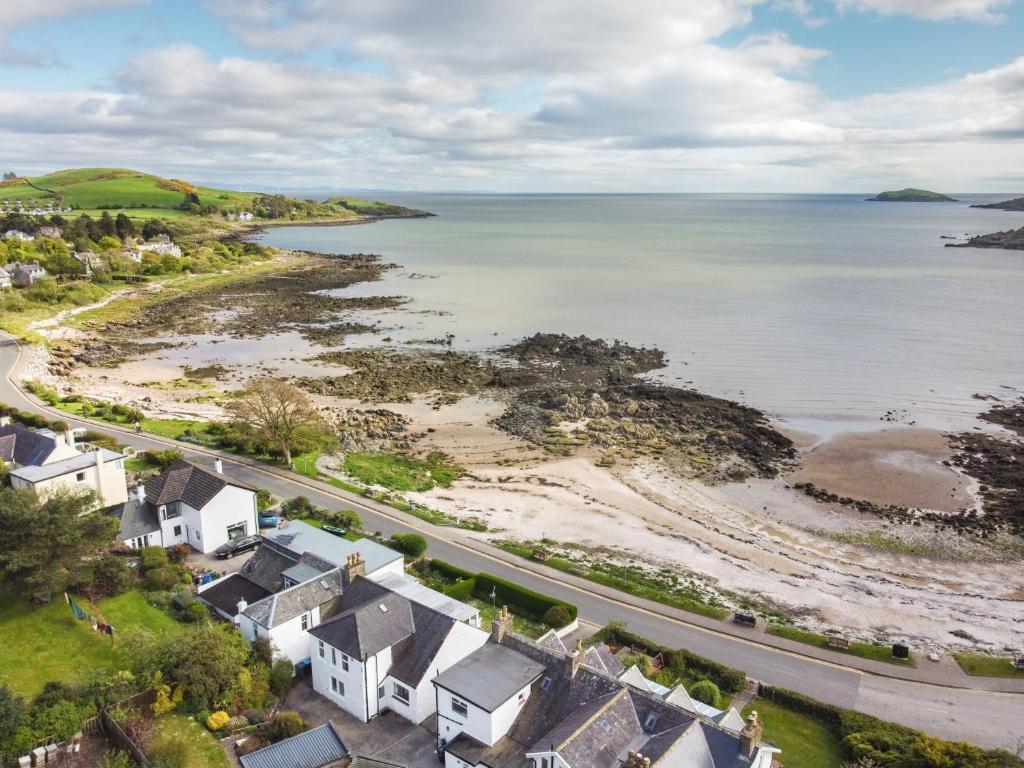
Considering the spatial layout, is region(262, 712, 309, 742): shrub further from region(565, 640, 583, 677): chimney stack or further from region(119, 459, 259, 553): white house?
region(119, 459, 259, 553): white house

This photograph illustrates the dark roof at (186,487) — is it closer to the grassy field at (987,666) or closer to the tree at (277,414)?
the tree at (277,414)

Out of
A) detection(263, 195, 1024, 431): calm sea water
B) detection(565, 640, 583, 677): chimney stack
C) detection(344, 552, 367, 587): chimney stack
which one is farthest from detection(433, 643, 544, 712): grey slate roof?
detection(263, 195, 1024, 431): calm sea water

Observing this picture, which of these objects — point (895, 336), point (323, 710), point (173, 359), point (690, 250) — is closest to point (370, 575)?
point (323, 710)

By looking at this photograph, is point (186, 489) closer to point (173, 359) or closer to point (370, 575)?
point (370, 575)

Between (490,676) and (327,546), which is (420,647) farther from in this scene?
(327,546)

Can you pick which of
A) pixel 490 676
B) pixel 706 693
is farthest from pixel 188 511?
pixel 706 693
